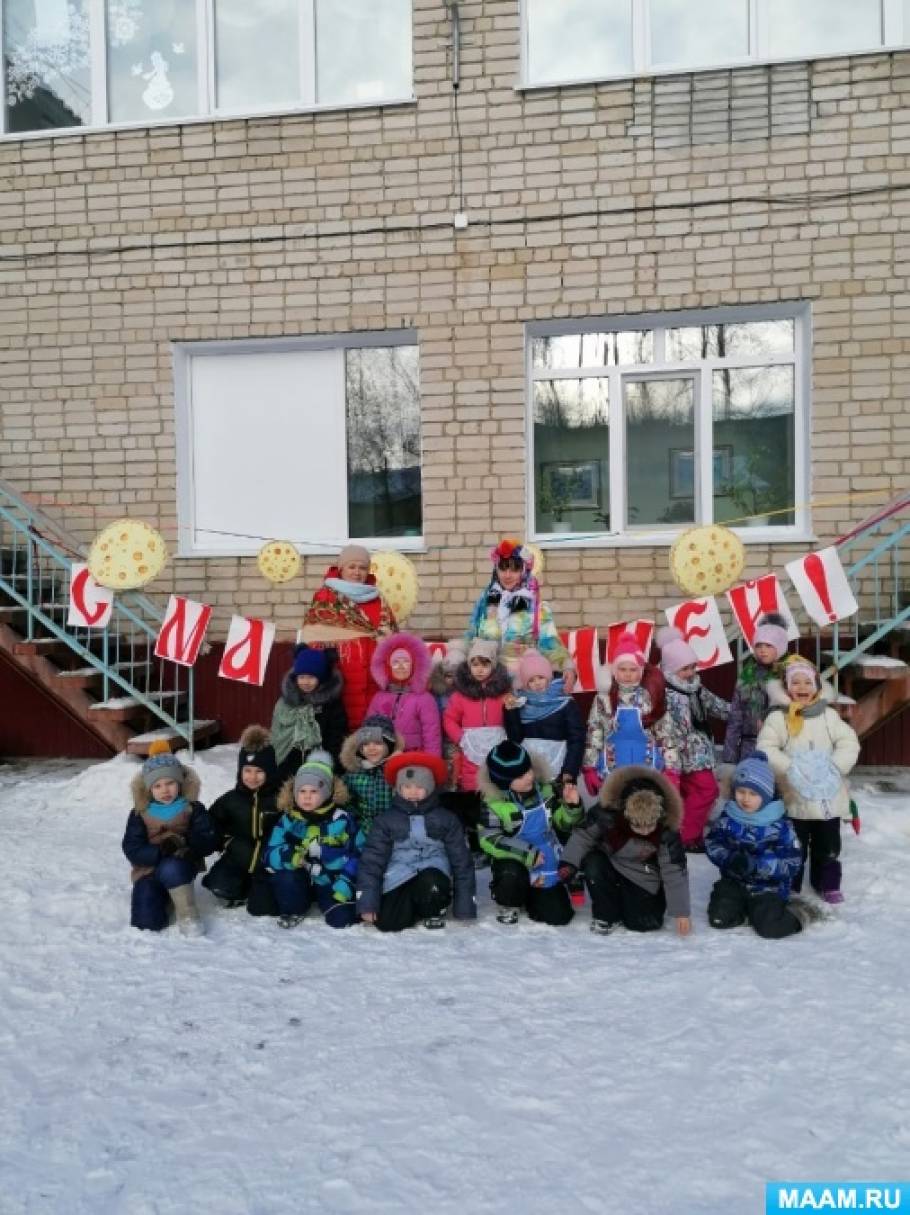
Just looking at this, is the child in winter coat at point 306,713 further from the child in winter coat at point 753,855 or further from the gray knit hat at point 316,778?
the child in winter coat at point 753,855

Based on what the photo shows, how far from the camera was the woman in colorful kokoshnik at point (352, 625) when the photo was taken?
489 cm

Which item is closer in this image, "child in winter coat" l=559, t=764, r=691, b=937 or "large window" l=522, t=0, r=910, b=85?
"child in winter coat" l=559, t=764, r=691, b=937

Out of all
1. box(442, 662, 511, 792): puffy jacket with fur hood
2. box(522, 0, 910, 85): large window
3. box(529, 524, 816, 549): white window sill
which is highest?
box(522, 0, 910, 85): large window

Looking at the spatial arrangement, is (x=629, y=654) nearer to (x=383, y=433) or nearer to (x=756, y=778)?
(x=756, y=778)

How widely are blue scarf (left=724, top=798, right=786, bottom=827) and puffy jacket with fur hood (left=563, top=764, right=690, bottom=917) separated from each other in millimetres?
263

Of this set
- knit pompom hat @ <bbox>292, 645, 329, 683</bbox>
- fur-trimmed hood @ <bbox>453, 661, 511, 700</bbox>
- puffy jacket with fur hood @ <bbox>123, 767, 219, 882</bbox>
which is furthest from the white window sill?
puffy jacket with fur hood @ <bbox>123, 767, 219, 882</bbox>

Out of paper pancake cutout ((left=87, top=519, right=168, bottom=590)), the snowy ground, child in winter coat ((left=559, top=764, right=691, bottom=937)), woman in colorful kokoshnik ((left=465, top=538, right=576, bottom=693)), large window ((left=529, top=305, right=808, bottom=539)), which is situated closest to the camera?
the snowy ground

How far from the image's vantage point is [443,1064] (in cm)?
280

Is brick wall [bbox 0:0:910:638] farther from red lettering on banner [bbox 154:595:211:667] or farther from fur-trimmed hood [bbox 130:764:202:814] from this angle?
fur-trimmed hood [bbox 130:764:202:814]

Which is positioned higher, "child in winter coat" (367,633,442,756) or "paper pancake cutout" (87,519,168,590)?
"paper pancake cutout" (87,519,168,590)

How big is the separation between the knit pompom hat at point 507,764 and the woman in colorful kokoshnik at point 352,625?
1.02m

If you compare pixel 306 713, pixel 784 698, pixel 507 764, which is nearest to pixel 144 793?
pixel 306 713

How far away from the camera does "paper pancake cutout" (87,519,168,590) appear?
6008mm

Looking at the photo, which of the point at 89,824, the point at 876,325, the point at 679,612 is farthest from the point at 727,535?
the point at 89,824
